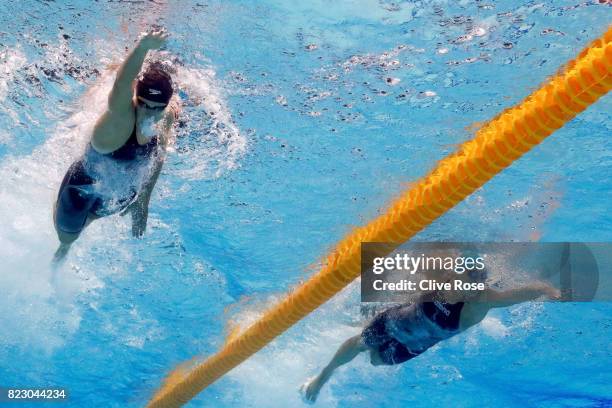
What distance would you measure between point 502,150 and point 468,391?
11.7 metres

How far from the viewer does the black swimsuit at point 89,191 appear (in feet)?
17.4

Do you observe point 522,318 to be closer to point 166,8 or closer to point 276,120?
point 276,120

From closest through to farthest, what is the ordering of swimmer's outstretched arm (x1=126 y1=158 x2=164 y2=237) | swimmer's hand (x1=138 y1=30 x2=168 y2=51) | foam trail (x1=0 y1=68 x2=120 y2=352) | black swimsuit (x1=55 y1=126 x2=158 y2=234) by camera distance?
swimmer's hand (x1=138 y1=30 x2=168 y2=51)
black swimsuit (x1=55 y1=126 x2=158 y2=234)
swimmer's outstretched arm (x1=126 y1=158 x2=164 y2=237)
foam trail (x1=0 y1=68 x2=120 y2=352)

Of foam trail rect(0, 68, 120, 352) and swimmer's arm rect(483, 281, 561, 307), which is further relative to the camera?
foam trail rect(0, 68, 120, 352)

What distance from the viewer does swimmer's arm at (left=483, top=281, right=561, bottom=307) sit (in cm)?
620

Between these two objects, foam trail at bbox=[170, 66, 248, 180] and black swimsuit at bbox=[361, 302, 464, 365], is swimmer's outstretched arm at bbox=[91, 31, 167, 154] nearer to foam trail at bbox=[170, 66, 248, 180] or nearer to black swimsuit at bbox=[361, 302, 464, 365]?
foam trail at bbox=[170, 66, 248, 180]

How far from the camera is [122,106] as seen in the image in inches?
180

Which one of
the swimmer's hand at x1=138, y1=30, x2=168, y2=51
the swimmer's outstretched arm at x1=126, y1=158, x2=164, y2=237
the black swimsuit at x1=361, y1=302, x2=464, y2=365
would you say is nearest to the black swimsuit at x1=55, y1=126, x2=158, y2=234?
the swimmer's outstretched arm at x1=126, y1=158, x2=164, y2=237

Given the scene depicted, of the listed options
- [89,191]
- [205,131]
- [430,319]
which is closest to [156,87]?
[89,191]

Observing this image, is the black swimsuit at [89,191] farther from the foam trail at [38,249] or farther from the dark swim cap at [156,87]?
the foam trail at [38,249]

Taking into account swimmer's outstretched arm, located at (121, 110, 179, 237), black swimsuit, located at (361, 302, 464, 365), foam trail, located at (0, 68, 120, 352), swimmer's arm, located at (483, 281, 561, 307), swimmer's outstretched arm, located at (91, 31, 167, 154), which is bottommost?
black swimsuit, located at (361, 302, 464, 365)

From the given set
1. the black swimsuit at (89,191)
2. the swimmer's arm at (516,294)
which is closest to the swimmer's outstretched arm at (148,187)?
the black swimsuit at (89,191)

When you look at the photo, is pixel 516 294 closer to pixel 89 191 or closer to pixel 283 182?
pixel 283 182

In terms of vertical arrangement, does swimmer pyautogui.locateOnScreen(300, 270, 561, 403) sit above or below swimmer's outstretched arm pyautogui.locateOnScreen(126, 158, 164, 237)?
below
